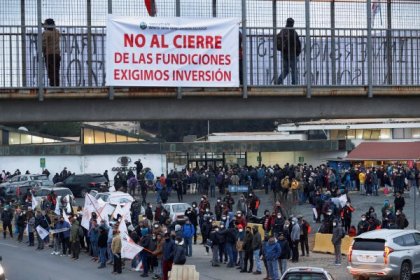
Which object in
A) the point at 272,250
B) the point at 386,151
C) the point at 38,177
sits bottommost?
the point at 272,250

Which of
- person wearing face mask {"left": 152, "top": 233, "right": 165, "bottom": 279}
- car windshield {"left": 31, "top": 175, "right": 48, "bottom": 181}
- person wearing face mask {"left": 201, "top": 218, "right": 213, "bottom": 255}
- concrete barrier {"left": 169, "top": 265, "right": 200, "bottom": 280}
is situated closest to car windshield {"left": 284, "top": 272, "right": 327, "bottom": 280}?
concrete barrier {"left": 169, "top": 265, "right": 200, "bottom": 280}

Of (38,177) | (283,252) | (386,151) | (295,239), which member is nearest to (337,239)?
(295,239)

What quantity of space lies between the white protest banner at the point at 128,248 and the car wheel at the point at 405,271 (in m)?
7.84

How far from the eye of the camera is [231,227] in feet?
95.9

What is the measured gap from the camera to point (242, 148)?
65.7 meters

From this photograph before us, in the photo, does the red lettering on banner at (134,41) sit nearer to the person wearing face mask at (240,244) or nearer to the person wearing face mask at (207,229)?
the person wearing face mask at (240,244)

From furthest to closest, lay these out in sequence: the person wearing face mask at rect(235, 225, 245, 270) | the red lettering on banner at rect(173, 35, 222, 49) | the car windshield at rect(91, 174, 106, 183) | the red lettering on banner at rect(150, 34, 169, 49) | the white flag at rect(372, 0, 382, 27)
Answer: the car windshield at rect(91, 174, 106, 183) < the person wearing face mask at rect(235, 225, 245, 270) < the white flag at rect(372, 0, 382, 27) < the red lettering on banner at rect(173, 35, 222, 49) < the red lettering on banner at rect(150, 34, 169, 49)

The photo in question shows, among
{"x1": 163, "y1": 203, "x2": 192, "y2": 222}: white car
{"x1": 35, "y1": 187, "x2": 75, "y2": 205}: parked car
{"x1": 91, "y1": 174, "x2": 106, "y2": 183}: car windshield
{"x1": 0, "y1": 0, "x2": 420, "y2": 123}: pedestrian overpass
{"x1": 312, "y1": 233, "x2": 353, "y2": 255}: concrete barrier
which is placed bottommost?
{"x1": 312, "y1": 233, "x2": 353, "y2": 255}: concrete barrier

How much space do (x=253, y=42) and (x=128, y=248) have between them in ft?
24.3

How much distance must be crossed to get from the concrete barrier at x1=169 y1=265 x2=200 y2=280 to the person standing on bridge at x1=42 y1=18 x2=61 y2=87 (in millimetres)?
5592

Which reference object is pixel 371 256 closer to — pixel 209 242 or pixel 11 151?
pixel 209 242

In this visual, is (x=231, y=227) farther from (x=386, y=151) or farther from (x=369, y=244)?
(x=386, y=151)

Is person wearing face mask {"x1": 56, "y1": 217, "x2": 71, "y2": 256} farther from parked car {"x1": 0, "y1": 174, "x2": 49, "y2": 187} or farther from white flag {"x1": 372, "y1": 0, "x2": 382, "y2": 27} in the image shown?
parked car {"x1": 0, "y1": 174, "x2": 49, "y2": 187}

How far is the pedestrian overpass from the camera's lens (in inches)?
939
